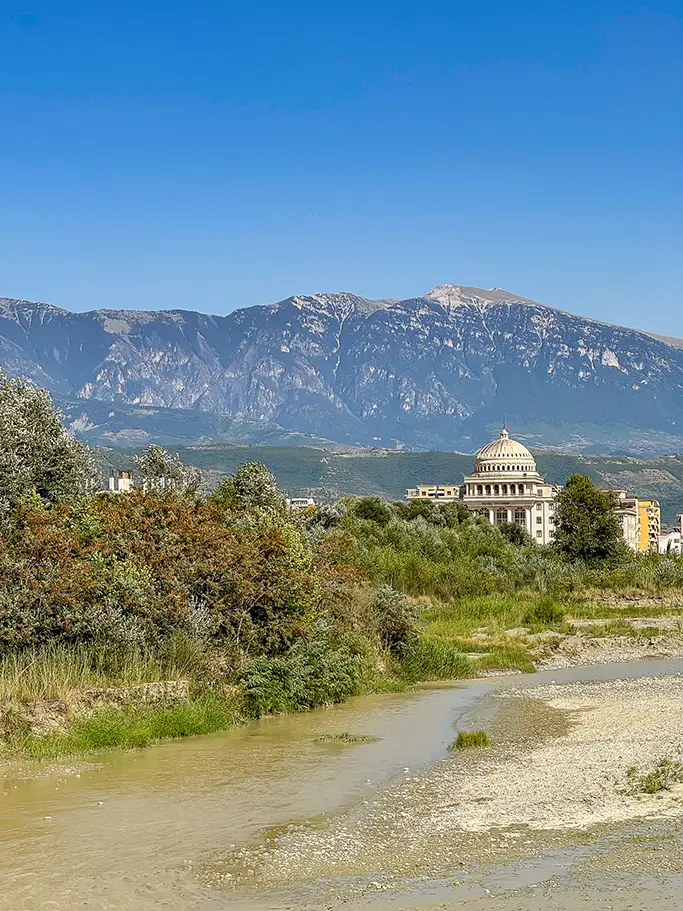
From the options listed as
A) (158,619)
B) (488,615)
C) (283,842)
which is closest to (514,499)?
(488,615)

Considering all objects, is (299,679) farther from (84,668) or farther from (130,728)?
(130,728)

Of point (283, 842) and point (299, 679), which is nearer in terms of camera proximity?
point (283, 842)

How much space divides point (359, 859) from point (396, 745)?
33.6 ft

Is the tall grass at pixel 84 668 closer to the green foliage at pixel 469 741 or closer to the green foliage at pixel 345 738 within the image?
the green foliage at pixel 345 738

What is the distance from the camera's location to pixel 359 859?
17.4 m

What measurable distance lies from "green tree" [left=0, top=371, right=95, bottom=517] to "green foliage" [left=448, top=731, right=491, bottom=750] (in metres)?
16.5

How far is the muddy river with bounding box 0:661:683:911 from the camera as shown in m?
15.8

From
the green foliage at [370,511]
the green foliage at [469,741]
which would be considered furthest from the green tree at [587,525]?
the green foliage at [469,741]

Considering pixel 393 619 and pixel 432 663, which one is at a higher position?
pixel 393 619

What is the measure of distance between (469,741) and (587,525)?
70.7m

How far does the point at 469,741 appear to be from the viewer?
27141mm

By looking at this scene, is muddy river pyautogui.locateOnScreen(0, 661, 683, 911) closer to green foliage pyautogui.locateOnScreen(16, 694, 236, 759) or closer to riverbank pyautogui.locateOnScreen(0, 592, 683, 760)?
green foliage pyautogui.locateOnScreen(16, 694, 236, 759)

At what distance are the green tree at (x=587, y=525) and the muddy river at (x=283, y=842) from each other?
221 ft

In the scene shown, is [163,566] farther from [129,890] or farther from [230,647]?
[129,890]
